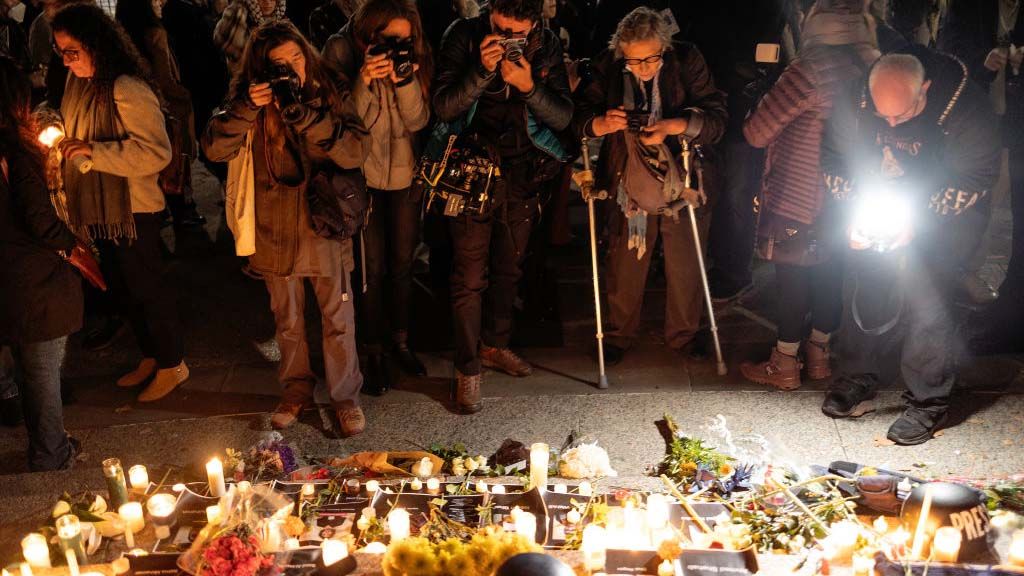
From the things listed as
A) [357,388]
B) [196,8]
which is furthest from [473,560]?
[196,8]

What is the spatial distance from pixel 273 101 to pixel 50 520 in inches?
78.8

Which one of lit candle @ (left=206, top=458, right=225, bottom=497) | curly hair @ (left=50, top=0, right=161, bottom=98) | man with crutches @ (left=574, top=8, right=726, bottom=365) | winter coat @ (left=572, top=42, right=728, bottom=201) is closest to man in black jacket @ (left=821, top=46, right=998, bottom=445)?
winter coat @ (left=572, top=42, right=728, bottom=201)

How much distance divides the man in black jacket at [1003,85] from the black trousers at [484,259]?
2.54 metres

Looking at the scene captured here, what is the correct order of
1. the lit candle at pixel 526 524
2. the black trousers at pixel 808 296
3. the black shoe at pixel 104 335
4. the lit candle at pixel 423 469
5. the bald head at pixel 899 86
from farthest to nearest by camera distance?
the black shoe at pixel 104 335 < the black trousers at pixel 808 296 < the lit candle at pixel 423 469 < the bald head at pixel 899 86 < the lit candle at pixel 526 524

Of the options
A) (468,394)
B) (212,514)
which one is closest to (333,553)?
(212,514)

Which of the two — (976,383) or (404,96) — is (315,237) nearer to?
(404,96)

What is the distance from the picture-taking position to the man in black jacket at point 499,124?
4.43m

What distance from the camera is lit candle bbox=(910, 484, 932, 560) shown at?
3326 mm

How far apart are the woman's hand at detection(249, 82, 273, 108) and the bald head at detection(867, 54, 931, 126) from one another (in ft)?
8.58

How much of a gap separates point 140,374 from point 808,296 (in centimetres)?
367

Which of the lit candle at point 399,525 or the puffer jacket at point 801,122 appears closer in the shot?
the lit candle at point 399,525

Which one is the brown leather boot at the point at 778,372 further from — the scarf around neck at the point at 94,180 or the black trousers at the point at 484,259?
the scarf around neck at the point at 94,180


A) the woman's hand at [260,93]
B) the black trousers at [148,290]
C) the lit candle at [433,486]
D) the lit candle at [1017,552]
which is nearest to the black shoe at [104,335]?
the black trousers at [148,290]

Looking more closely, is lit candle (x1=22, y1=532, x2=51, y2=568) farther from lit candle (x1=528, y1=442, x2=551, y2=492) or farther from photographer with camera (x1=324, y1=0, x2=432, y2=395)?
photographer with camera (x1=324, y1=0, x2=432, y2=395)
